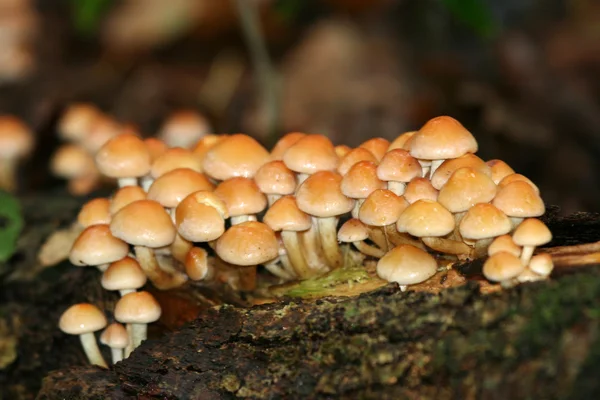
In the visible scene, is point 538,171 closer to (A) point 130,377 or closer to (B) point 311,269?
(B) point 311,269

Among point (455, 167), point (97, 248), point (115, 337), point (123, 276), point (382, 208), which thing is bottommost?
point (115, 337)

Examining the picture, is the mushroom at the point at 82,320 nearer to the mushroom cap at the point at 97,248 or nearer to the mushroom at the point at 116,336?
the mushroom at the point at 116,336

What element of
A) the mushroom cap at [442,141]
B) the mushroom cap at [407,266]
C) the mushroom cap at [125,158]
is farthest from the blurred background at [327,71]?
the mushroom cap at [407,266]

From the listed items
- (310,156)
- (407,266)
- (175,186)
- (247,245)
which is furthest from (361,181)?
(175,186)

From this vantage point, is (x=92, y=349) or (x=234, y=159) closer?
(x=234, y=159)

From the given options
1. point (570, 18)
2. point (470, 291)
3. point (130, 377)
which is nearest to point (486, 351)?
point (470, 291)

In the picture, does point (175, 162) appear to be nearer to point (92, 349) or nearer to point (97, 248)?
Result: point (97, 248)

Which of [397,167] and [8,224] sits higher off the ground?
[397,167]
